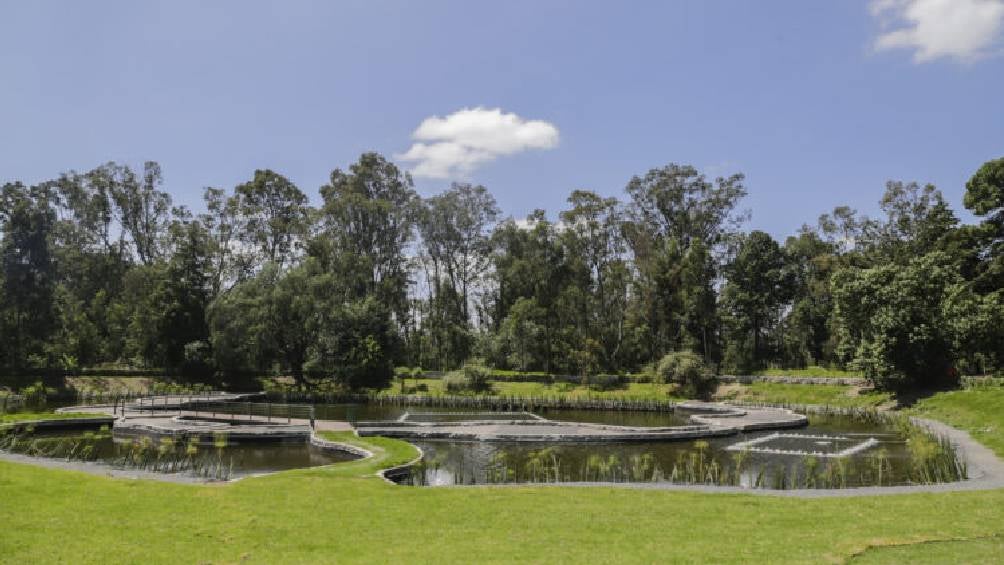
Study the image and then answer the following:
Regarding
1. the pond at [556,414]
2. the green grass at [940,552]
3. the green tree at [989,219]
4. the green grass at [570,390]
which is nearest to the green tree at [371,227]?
the green grass at [570,390]

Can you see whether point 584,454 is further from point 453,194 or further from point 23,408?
point 453,194

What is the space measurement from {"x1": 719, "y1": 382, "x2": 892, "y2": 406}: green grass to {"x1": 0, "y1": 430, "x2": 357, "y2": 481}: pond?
3848 cm

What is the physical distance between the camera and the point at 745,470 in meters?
25.2

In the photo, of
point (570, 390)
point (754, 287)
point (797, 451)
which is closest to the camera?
point (797, 451)

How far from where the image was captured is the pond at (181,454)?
24500mm

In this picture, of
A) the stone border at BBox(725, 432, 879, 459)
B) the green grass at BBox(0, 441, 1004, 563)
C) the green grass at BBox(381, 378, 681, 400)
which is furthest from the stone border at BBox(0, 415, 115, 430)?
the stone border at BBox(725, 432, 879, 459)

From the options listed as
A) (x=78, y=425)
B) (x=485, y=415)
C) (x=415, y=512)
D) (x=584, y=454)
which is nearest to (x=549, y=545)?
(x=415, y=512)

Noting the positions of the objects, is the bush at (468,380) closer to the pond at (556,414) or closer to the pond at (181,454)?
the pond at (556,414)

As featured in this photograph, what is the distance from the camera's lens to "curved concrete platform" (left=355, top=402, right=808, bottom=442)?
109 ft

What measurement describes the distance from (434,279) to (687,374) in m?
36.6

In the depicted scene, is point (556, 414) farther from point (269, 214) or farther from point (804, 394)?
point (269, 214)

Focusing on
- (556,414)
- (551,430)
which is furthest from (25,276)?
(551,430)

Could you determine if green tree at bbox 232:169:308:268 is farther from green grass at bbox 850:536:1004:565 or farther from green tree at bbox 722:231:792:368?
green grass at bbox 850:536:1004:565

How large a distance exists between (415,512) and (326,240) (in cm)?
6246
